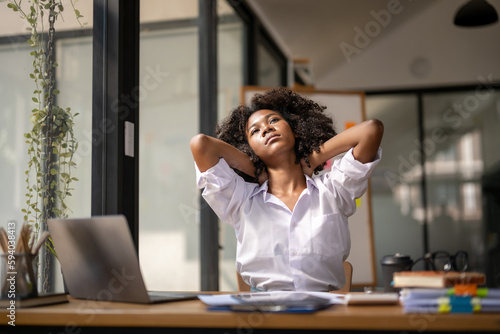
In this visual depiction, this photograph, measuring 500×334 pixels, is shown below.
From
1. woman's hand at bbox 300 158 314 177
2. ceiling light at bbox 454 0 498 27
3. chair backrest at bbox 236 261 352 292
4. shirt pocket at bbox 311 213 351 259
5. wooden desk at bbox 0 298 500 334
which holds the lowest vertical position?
chair backrest at bbox 236 261 352 292

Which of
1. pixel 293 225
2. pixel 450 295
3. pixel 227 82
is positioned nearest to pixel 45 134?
pixel 293 225

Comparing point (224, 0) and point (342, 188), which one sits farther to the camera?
point (224, 0)

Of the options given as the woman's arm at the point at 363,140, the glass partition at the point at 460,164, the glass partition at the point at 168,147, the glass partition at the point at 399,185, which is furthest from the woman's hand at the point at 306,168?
the glass partition at the point at 460,164

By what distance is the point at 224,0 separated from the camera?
3826 mm

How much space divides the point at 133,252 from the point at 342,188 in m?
0.84

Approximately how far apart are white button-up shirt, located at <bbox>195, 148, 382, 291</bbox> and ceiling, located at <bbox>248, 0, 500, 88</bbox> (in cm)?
277

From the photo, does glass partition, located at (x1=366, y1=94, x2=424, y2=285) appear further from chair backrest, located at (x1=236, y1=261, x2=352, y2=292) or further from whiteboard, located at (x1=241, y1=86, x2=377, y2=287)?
chair backrest, located at (x1=236, y1=261, x2=352, y2=292)

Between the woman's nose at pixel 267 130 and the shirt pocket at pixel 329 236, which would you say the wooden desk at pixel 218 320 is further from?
the woman's nose at pixel 267 130

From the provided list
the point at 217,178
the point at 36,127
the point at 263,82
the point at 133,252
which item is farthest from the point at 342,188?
the point at 263,82

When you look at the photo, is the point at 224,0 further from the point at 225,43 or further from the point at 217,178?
the point at 217,178

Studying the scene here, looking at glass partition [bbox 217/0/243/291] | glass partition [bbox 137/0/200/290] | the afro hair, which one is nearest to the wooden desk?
the afro hair

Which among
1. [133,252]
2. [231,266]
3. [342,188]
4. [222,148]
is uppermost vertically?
[222,148]

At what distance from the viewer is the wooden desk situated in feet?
3.18

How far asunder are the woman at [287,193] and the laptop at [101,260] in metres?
0.44
